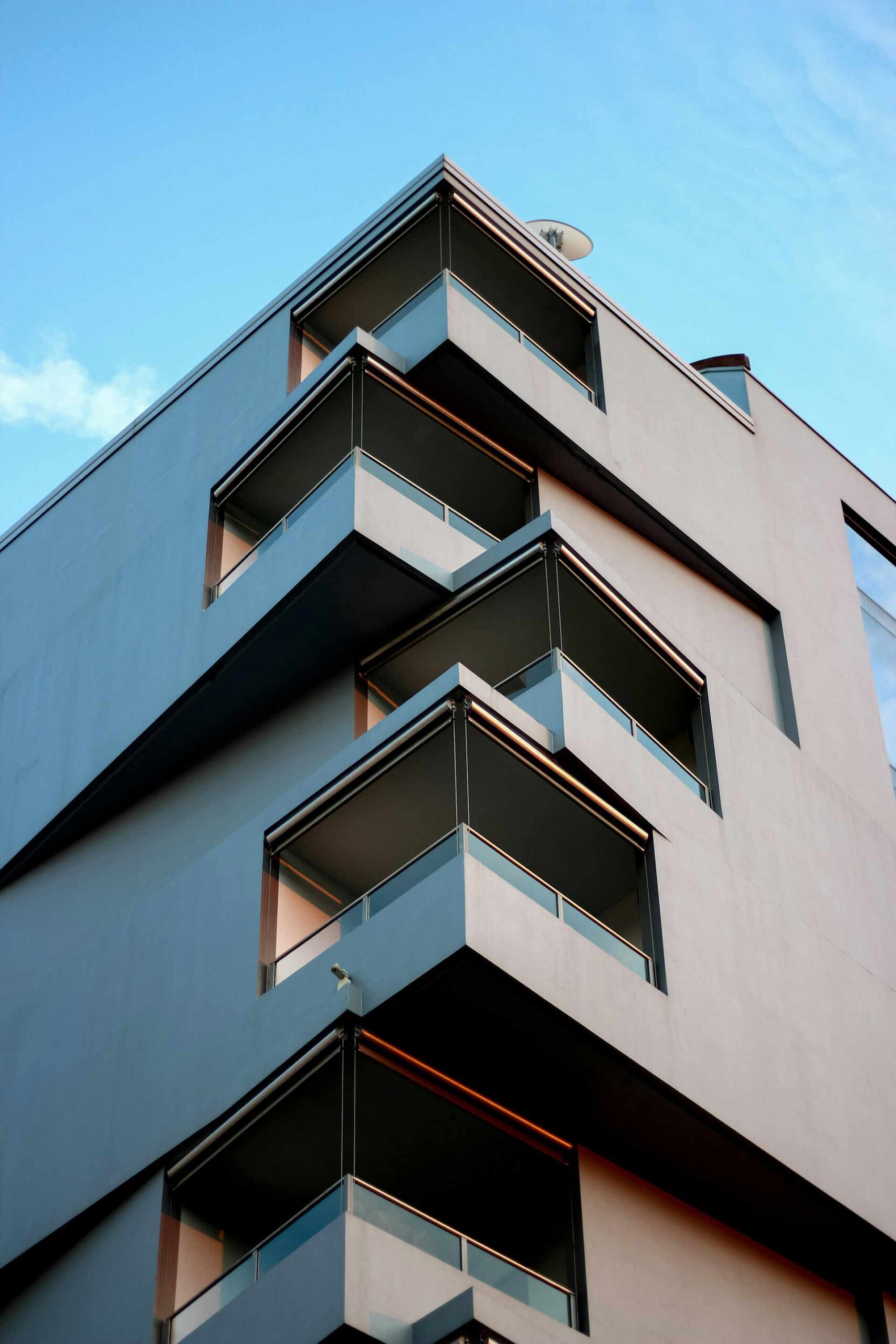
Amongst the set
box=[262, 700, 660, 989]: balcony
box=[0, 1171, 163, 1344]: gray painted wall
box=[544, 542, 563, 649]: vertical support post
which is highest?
box=[544, 542, 563, 649]: vertical support post

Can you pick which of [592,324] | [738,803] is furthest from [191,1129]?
[592,324]

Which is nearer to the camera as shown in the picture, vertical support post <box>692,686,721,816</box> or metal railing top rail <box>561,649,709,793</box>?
metal railing top rail <box>561,649,709,793</box>

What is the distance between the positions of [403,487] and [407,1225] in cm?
931

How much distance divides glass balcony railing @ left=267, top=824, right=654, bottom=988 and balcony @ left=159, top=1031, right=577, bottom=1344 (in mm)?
1347

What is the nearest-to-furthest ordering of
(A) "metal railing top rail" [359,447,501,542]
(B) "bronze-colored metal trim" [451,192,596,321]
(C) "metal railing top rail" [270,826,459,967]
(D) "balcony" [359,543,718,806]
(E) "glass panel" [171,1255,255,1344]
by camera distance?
(E) "glass panel" [171,1255,255,1344] → (C) "metal railing top rail" [270,826,459,967] → (D) "balcony" [359,543,718,806] → (A) "metal railing top rail" [359,447,501,542] → (B) "bronze-colored metal trim" [451,192,596,321]

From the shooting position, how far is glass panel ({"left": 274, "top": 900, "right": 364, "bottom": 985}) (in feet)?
51.2

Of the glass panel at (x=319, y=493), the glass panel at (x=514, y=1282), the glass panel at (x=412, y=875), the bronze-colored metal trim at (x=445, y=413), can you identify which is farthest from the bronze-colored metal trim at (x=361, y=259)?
the glass panel at (x=514, y=1282)

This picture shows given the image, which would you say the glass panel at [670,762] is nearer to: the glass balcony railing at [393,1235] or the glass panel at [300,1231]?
the glass balcony railing at [393,1235]

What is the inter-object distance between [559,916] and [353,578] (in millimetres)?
5442

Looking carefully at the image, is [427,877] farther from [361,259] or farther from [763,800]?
[361,259]

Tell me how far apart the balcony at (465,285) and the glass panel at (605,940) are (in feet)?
29.1

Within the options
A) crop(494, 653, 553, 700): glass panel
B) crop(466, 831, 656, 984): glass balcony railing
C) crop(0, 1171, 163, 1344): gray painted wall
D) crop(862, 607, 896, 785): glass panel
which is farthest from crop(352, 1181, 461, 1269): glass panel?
crop(862, 607, 896, 785): glass panel

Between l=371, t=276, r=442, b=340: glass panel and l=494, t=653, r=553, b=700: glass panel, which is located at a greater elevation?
l=371, t=276, r=442, b=340: glass panel

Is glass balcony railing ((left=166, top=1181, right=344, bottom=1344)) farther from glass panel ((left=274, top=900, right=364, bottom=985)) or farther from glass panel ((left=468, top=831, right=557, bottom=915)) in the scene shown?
glass panel ((left=468, top=831, right=557, bottom=915))
